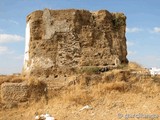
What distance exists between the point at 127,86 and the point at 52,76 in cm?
278

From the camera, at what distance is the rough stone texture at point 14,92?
8934mm

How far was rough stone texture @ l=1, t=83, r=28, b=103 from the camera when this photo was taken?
29.3 ft

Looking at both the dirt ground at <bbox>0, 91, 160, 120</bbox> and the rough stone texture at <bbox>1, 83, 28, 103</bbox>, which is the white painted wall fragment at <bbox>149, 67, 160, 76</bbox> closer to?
the dirt ground at <bbox>0, 91, 160, 120</bbox>

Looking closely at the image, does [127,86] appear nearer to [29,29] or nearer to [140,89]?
[140,89]

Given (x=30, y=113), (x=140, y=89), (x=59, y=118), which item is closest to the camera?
(x=59, y=118)

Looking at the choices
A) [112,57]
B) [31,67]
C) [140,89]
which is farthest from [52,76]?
[140,89]

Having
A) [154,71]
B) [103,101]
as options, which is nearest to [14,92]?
[103,101]

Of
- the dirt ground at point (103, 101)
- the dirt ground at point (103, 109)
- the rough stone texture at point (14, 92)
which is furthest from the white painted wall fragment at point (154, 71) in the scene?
the rough stone texture at point (14, 92)

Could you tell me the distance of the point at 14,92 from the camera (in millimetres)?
8961

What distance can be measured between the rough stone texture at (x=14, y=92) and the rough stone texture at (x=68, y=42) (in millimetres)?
1367

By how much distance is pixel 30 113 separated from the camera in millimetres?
8273

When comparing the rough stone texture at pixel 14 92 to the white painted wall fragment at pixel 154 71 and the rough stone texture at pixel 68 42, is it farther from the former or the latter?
the white painted wall fragment at pixel 154 71

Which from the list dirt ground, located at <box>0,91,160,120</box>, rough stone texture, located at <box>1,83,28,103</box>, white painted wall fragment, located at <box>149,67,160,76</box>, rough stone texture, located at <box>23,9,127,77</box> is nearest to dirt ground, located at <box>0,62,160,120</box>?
dirt ground, located at <box>0,91,160,120</box>

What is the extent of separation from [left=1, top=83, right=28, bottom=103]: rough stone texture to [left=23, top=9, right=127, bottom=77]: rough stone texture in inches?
53.8
